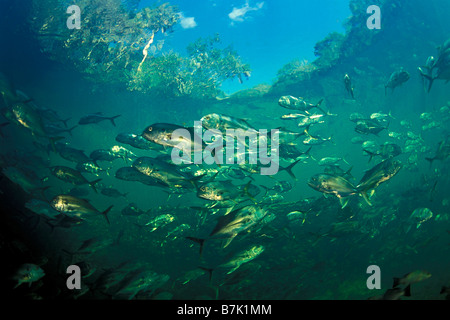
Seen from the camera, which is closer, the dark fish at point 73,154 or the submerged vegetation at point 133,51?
the dark fish at point 73,154

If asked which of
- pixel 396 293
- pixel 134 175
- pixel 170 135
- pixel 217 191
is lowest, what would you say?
pixel 396 293

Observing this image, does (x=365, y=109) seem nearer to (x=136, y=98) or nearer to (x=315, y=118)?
(x=315, y=118)

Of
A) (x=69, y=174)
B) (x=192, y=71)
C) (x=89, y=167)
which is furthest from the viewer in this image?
(x=192, y=71)

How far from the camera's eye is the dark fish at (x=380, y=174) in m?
4.92

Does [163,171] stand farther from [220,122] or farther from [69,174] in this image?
[69,174]

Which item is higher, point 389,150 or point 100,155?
point 389,150

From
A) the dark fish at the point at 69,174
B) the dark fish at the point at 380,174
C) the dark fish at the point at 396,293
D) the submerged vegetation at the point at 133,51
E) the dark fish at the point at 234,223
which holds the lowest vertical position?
the dark fish at the point at 396,293

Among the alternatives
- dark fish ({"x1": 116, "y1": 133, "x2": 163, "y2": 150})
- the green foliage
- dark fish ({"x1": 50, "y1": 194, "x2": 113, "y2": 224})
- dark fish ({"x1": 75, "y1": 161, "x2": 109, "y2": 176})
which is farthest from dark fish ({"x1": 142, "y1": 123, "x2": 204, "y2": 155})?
the green foliage

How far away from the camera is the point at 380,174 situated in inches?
197

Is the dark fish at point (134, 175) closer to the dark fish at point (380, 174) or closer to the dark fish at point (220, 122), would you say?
the dark fish at point (220, 122)

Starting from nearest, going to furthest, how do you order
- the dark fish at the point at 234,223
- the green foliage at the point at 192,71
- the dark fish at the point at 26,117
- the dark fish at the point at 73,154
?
1. the dark fish at the point at 234,223
2. the dark fish at the point at 26,117
3. the dark fish at the point at 73,154
4. the green foliage at the point at 192,71

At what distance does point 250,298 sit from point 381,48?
20.5m

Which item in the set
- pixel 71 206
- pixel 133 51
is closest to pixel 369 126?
pixel 71 206

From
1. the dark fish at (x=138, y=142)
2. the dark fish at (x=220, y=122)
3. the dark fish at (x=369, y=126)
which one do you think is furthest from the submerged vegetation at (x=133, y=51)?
the dark fish at (x=369, y=126)
